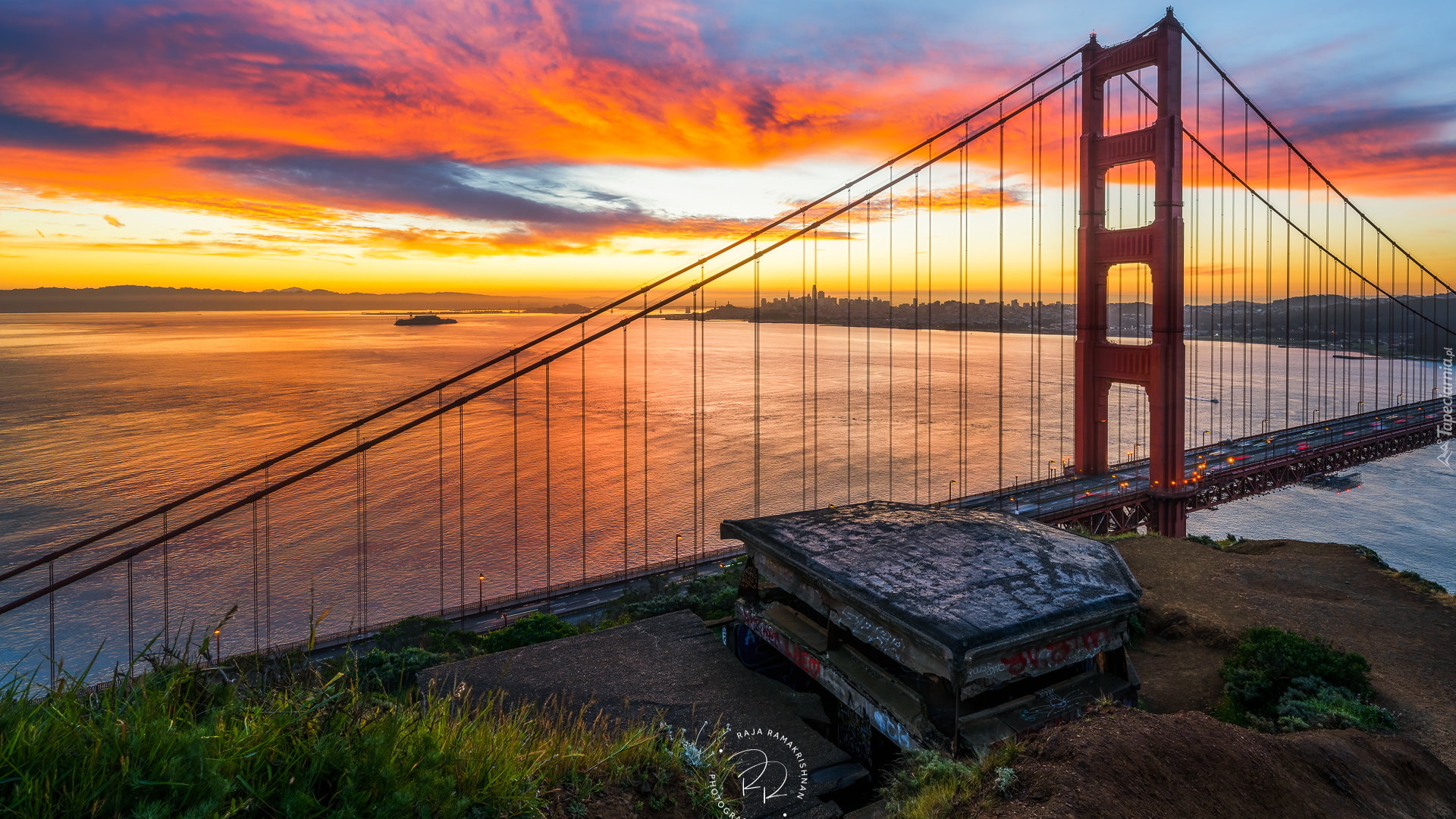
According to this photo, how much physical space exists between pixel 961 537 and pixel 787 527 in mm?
2555

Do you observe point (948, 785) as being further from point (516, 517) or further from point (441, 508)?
point (441, 508)

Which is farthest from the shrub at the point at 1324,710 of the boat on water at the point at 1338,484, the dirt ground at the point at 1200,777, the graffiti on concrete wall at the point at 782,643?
the boat on water at the point at 1338,484

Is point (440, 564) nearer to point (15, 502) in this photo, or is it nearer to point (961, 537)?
point (15, 502)

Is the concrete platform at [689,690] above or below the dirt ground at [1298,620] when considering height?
above

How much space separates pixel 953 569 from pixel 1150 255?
33.7 m

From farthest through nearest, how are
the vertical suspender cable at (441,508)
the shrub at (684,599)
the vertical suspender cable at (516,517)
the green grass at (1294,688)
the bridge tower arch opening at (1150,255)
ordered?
the vertical suspender cable at (516,517) < the vertical suspender cable at (441,508) < the bridge tower arch opening at (1150,255) < the shrub at (684,599) < the green grass at (1294,688)

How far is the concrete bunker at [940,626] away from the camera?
25.3ft

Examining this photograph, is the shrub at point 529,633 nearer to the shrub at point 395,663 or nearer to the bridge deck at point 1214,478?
the shrub at point 395,663

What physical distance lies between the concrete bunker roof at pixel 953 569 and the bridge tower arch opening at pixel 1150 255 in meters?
29.9

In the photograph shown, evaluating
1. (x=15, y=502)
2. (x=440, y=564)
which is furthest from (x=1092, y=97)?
(x=15, y=502)

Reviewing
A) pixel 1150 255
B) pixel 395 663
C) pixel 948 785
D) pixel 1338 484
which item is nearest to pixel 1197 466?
pixel 1150 255

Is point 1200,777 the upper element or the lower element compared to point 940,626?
lower

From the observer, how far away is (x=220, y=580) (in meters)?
51.2

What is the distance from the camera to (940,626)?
7.64 m
